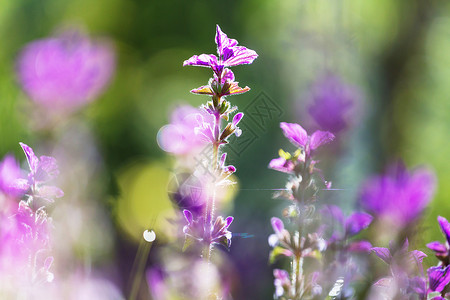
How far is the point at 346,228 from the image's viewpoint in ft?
1.70

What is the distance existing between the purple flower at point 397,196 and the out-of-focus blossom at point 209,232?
0.13 metres

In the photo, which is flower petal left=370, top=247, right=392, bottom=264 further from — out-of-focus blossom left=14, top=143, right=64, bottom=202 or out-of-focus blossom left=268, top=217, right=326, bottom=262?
out-of-focus blossom left=14, top=143, right=64, bottom=202

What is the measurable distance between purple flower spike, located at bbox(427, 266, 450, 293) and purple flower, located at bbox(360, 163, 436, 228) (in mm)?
45

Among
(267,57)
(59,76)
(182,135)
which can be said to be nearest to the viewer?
(182,135)

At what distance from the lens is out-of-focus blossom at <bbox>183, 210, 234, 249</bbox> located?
0.45 metres

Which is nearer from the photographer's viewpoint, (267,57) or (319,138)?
(319,138)

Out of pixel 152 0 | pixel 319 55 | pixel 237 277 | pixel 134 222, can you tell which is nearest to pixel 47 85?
pixel 237 277

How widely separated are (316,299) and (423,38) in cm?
481

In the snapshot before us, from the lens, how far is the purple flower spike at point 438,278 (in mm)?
458

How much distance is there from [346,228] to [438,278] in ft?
0.30

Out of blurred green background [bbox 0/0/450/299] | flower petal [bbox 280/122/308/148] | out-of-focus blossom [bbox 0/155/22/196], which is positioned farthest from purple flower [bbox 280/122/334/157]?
blurred green background [bbox 0/0/450/299]

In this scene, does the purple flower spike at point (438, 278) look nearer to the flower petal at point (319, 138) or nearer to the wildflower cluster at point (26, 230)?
the flower petal at point (319, 138)

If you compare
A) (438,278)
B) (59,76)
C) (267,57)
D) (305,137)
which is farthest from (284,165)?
(267,57)

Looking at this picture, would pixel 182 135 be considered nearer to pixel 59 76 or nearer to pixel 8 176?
pixel 8 176
